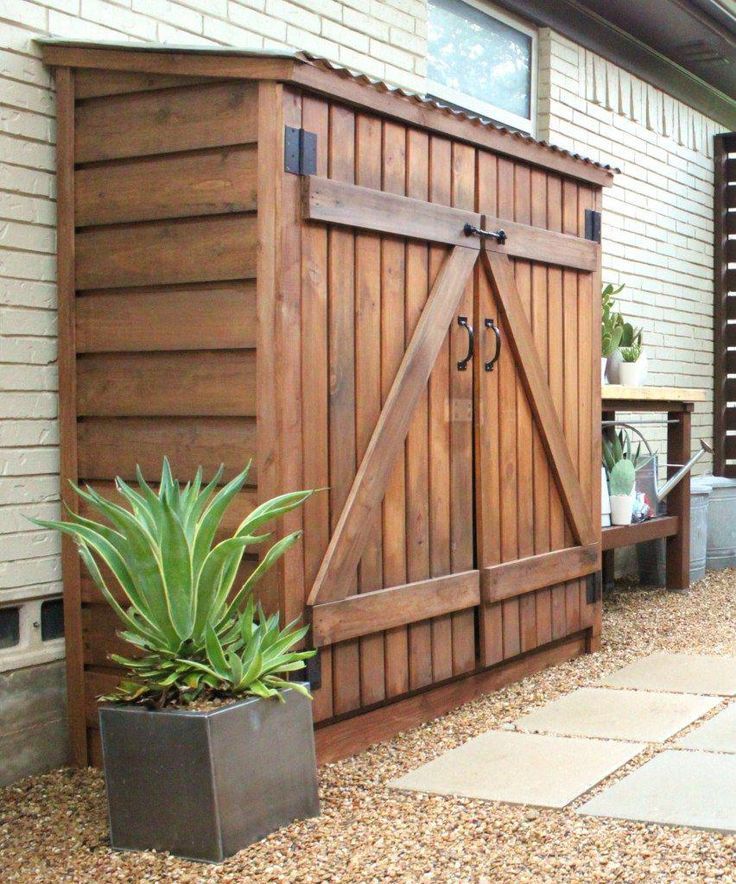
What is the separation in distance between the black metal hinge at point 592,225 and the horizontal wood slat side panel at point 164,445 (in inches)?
89.2

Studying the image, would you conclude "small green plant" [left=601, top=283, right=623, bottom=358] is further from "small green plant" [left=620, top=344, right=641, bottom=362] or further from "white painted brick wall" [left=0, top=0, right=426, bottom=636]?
"white painted brick wall" [left=0, top=0, right=426, bottom=636]

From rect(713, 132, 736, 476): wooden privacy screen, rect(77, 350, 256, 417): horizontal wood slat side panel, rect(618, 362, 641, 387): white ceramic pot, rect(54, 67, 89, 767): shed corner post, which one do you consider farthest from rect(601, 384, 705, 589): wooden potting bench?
rect(54, 67, 89, 767): shed corner post

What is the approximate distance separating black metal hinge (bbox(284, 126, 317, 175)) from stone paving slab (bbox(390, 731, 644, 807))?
1.77 metres

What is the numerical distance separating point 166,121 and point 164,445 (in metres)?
0.93

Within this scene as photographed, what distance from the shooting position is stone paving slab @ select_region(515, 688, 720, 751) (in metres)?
4.01

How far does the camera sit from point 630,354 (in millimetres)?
6562

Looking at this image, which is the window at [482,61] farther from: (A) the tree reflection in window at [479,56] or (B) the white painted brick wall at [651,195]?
(B) the white painted brick wall at [651,195]

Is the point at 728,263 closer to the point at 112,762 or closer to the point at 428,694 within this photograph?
the point at 428,694

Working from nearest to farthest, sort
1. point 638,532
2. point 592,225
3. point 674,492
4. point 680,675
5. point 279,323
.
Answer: point 279,323 < point 680,675 < point 592,225 < point 638,532 < point 674,492

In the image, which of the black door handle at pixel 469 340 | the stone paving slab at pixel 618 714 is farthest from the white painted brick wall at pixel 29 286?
the stone paving slab at pixel 618 714

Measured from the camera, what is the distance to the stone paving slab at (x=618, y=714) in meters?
4.01

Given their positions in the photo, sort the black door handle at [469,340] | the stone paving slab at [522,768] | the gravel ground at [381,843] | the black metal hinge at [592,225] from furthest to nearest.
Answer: the black metal hinge at [592,225], the black door handle at [469,340], the stone paving slab at [522,768], the gravel ground at [381,843]

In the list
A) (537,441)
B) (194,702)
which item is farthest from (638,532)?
(194,702)

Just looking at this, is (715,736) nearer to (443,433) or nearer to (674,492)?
(443,433)
